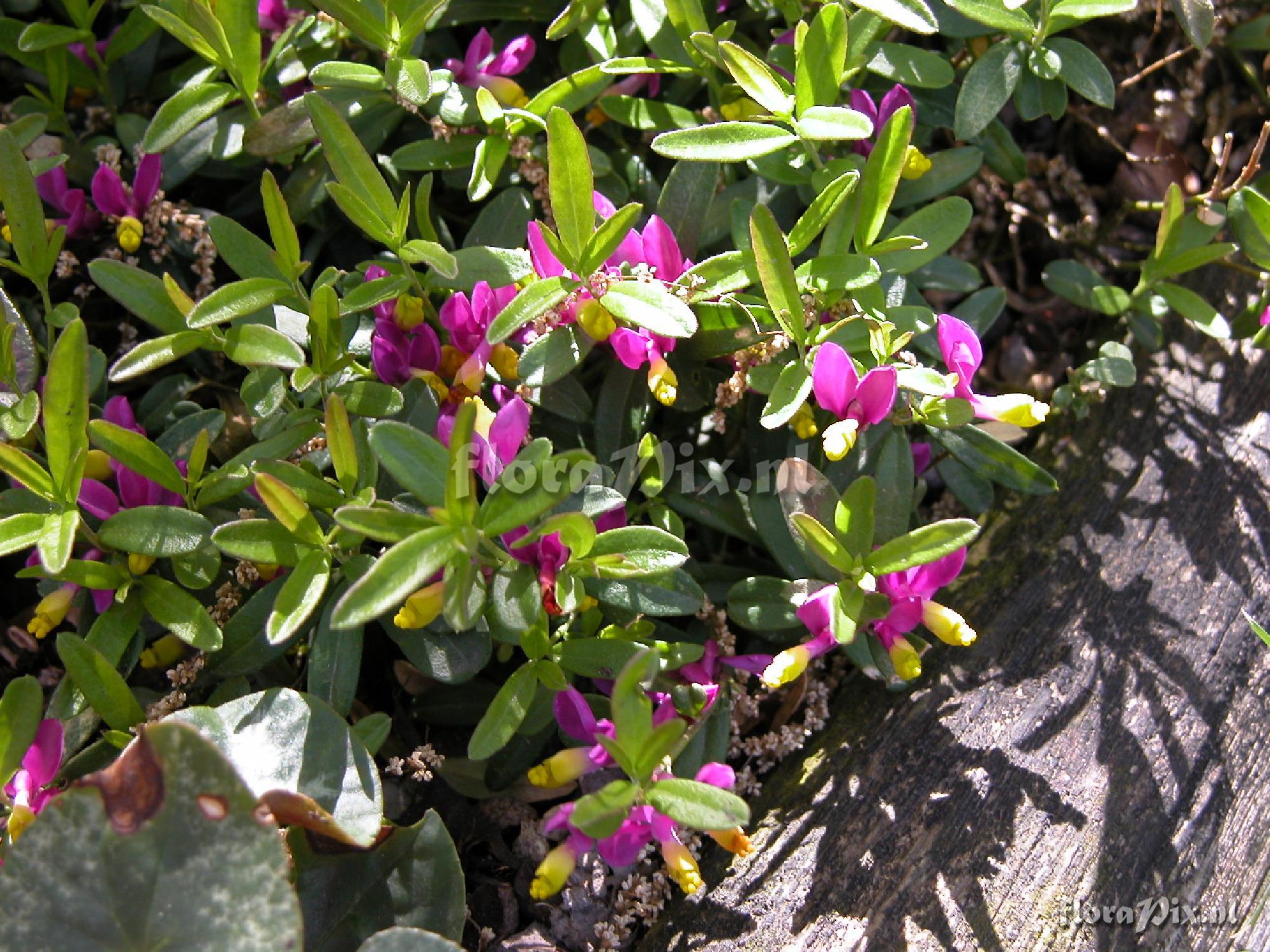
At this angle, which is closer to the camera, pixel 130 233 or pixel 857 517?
pixel 857 517

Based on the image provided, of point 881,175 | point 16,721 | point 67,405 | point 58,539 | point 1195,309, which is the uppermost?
point 881,175

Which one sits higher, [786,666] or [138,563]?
[786,666]

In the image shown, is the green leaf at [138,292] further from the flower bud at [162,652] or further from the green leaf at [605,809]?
the green leaf at [605,809]

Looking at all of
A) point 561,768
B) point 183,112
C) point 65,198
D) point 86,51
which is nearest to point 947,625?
point 561,768

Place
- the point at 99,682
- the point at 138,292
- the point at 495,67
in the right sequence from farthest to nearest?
the point at 495,67
the point at 138,292
the point at 99,682

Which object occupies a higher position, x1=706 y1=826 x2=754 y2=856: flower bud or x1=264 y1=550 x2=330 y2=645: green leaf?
x1=264 y1=550 x2=330 y2=645: green leaf

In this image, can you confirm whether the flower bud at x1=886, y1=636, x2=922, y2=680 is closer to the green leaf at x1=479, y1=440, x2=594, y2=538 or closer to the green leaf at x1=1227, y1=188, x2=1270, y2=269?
the green leaf at x1=479, y1=440, x2=594, y2=538

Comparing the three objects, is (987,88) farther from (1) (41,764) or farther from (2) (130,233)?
(1) (41,764)

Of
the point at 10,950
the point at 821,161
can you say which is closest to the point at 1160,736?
the point at 821,161

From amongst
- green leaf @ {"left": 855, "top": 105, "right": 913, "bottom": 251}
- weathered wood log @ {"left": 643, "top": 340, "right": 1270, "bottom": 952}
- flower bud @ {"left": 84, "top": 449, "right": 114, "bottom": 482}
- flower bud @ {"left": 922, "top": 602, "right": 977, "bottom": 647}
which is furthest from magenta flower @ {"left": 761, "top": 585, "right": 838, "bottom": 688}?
flower bud @ {"left": 84, "top": 449, "right": 114, "bottom": 482}
